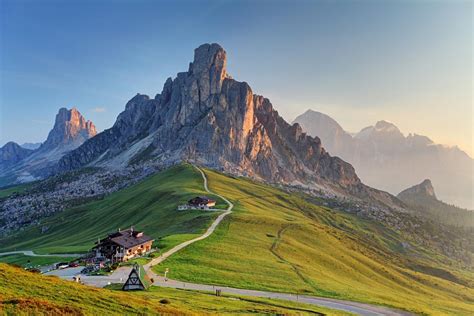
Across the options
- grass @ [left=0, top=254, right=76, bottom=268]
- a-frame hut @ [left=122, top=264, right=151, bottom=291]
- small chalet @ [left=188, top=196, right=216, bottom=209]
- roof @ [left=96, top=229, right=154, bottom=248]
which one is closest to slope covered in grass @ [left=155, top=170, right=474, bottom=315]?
a-frame hut @ [left=122, top=264, right=151, bottom=291]

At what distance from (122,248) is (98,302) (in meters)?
46.1

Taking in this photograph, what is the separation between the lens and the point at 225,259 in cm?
7500

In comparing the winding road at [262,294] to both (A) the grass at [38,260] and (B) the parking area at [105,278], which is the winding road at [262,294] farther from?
(A) the grass at [38,260]

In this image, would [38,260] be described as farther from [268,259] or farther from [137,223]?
[268,259]

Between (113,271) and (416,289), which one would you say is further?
(416,289)

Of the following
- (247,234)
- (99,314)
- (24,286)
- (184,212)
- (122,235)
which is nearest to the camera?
(99,314)

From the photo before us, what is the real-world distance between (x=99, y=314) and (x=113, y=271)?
31.2 m

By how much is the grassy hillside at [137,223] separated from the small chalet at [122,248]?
3793 mm

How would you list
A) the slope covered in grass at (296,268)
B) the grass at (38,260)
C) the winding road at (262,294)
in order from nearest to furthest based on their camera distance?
1. the winding road at (262,294)
2. the slope covered in grass at (296,268)
3. the grass at (38,260)

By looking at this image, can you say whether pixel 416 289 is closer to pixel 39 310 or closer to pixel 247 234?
pixel 247 234

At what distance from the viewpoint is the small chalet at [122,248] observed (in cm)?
8050

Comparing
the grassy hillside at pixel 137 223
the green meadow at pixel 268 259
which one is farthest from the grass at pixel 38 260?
the green meadow at pixel 268 259

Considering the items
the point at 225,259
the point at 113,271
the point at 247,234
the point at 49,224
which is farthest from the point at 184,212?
the point at 49,224

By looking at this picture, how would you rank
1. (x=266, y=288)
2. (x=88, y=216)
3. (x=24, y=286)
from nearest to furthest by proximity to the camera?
1. (x=24, y=286)
2. (x=266, y=288)
3. (x=88, y=216)
